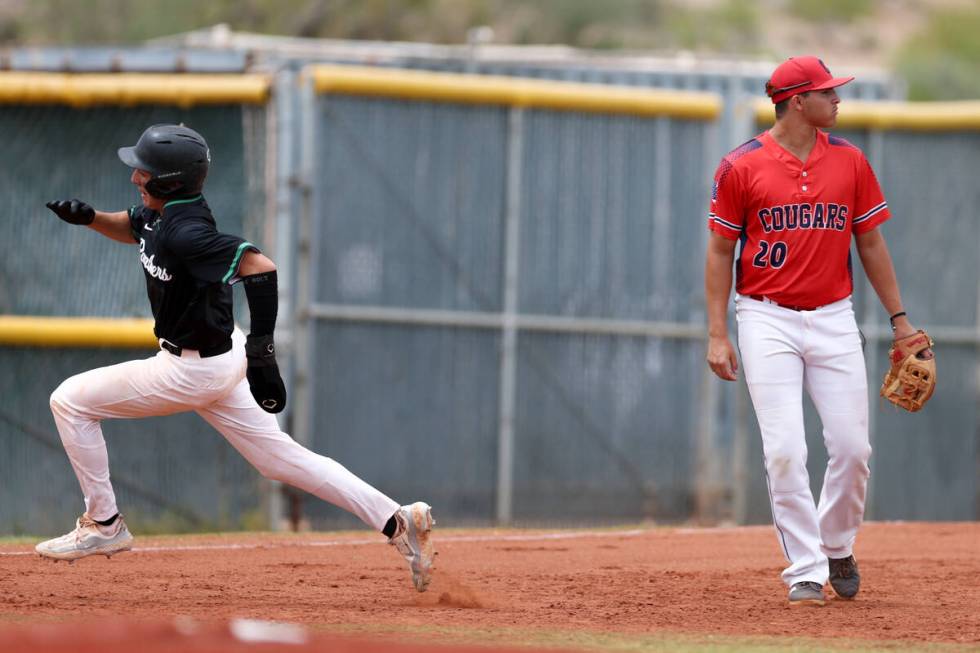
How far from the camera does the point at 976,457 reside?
44.0 feet

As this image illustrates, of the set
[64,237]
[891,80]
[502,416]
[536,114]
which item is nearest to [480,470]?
[502,416]

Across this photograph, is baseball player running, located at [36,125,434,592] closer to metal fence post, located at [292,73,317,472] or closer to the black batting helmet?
the black batting helmet

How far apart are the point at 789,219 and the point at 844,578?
1558mm

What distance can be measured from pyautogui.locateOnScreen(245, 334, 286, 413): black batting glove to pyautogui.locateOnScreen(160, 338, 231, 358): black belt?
21 centimetres

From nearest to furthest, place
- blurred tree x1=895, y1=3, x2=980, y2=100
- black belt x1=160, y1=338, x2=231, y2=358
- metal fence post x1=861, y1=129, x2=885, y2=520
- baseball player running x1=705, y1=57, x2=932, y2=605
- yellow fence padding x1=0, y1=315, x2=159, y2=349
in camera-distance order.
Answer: baseball player running x1=705, y1=57, x2=932, y2=605, black belt x1=160, y1=338, x2=231, y2=358, yellow fence padding x1=0, y1=315, x2=159, y2=349, metal fence post x1=861, y1=129, x2=885, y2=520, blurred tree x1=895, y1=3, x2=980, y2=100

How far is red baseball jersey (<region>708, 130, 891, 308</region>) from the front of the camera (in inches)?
261

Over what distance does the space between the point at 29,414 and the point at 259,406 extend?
509 cm

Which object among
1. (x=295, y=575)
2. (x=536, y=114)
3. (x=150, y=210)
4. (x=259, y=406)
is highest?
(x=536, y=114)

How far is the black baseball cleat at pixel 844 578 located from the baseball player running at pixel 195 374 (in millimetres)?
1734

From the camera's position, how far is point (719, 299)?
6742mm

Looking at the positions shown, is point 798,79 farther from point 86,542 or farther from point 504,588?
point 86,542

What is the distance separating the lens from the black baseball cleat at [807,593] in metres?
6.59

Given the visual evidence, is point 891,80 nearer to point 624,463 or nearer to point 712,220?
point 624,463

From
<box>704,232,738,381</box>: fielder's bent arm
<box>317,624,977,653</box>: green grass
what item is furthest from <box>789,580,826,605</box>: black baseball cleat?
<box>704,232,738,381</box>: fielder's bent arm
